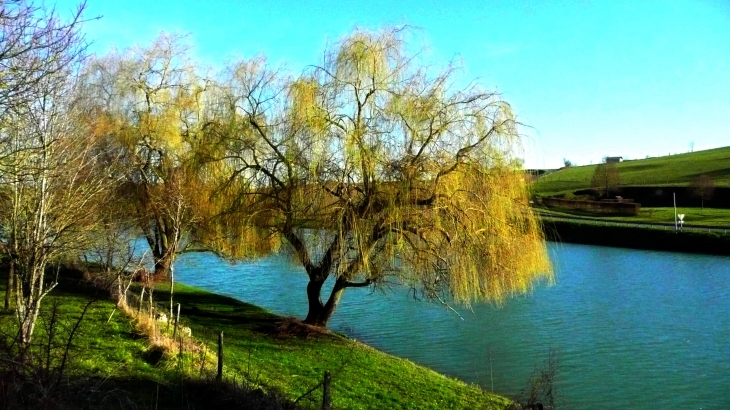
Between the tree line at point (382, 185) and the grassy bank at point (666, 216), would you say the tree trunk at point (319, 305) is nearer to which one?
the tree line at point (382, 185)

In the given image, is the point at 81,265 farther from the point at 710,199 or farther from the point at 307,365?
the point at 710,199

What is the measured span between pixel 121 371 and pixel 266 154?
850 centimetres

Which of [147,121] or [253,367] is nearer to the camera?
[253,367]

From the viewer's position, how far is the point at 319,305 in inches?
655

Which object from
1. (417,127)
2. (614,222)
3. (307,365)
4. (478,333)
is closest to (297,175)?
(417,127)

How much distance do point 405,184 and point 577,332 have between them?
764cm

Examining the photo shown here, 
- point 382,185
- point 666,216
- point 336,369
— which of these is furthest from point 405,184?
point 666,216

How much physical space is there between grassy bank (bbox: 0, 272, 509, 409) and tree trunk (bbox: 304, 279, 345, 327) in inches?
34.5

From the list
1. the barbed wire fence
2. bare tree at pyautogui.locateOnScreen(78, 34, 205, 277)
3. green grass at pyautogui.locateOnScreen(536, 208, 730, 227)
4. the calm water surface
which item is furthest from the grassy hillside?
the barbed wire fence

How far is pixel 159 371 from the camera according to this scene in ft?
30.3

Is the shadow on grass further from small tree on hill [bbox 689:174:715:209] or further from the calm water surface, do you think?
small tree on hill [bbox 689:174:715:209]

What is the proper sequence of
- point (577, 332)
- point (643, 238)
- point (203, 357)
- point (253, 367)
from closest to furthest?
point (203, 357) < point (253, 367) < point (577, 332) < point (643, 238)

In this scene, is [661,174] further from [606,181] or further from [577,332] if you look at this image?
[577,332]

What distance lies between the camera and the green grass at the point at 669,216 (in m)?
45.7
